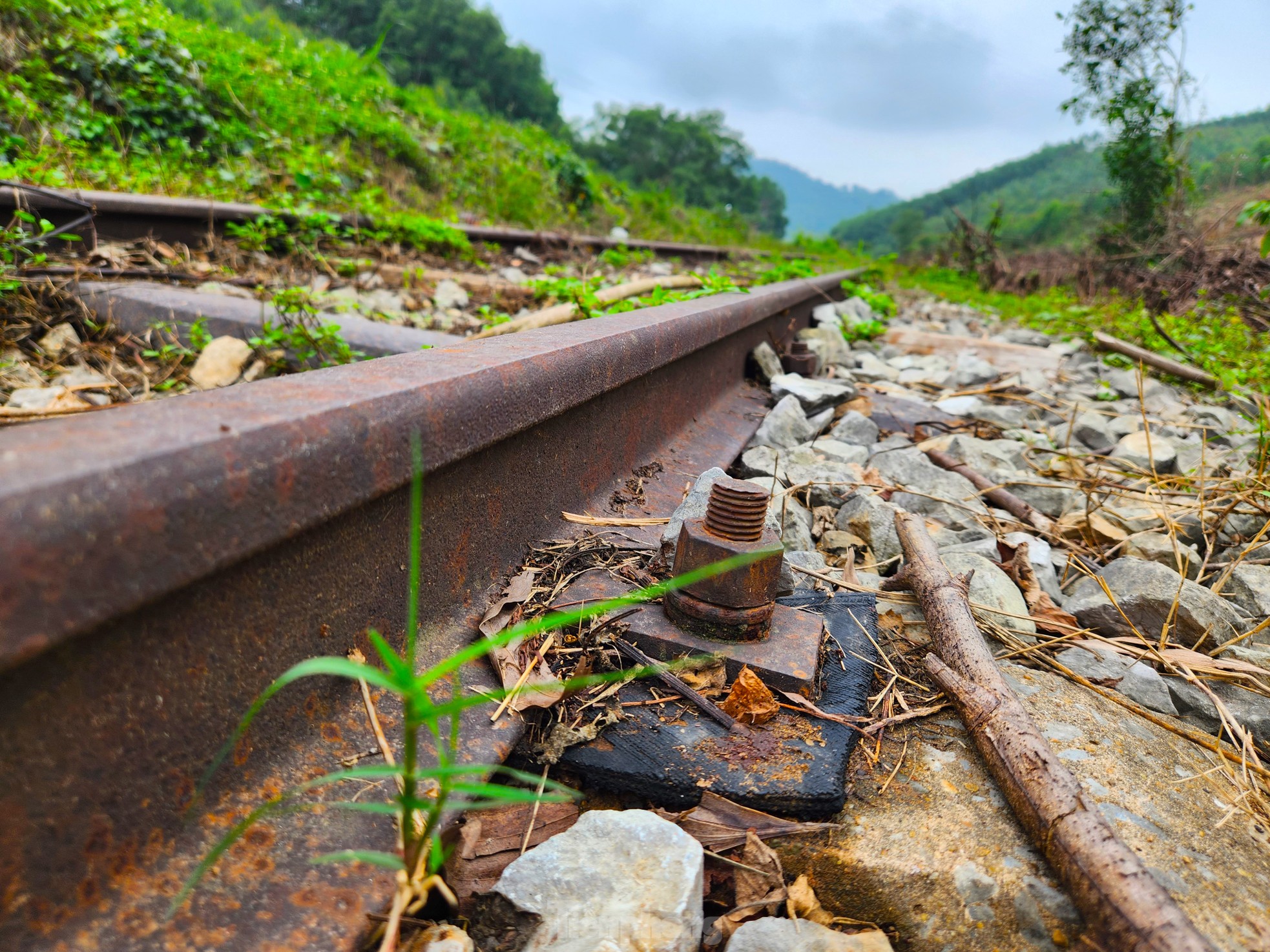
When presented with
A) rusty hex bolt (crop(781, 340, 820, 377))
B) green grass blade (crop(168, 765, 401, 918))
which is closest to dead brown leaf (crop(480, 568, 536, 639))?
green grass blade (crop(168, 765, 401, 918))

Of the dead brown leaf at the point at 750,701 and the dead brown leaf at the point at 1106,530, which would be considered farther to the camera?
the dead brown leaf at the point at 1106,530

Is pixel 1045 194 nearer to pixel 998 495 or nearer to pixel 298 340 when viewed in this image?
pixel 998 495

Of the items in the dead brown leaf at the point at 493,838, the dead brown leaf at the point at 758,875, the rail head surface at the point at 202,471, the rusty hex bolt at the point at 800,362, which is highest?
the rail head surface at the point at 202,471

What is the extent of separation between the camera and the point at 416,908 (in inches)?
33.3

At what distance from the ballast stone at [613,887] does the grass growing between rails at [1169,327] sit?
527cm

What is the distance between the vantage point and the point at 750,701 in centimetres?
134

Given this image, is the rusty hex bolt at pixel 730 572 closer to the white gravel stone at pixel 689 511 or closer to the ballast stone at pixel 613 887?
the white gravel stone at pixel 689 511

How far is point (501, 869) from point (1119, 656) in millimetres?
1552

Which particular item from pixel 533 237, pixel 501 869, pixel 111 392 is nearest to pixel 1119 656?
pixel 501 869

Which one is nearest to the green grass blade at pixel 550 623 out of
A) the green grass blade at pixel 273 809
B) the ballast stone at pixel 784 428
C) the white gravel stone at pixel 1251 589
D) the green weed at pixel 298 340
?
the green grass blade at pixel 273 809

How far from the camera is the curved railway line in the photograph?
2.10ft

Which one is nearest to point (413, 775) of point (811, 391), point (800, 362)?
point (811, 391)

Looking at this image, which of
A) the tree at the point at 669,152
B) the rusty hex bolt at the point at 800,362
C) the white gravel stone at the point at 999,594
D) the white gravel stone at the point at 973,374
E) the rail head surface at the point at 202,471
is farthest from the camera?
the tree at the point at 669,152

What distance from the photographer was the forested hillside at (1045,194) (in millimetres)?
17719
